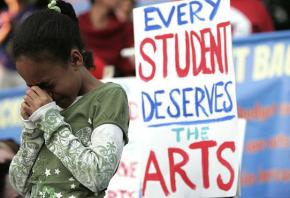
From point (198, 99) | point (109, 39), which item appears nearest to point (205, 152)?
point (198, 99)

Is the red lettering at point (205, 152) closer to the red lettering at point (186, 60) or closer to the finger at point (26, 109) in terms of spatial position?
the red lettering at point (186, 60)

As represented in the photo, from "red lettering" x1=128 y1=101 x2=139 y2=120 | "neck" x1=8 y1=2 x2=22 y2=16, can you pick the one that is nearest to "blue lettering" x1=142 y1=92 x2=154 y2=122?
"red lettering" x1=128 y1=101 x2=139 y2=120

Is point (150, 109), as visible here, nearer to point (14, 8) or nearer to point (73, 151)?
point (73, 151)

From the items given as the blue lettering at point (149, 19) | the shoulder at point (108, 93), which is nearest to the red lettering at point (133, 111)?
the blue lettering at point (149, 19)

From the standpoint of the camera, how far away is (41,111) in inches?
128

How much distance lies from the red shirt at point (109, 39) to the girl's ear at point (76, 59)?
4363mm

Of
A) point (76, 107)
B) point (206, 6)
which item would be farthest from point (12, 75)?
point (76, 107)

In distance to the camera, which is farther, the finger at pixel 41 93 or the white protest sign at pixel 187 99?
the white protest sign at pixel 187 99

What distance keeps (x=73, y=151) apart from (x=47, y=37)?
1.35 feet

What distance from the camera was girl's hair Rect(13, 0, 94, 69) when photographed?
325 cm

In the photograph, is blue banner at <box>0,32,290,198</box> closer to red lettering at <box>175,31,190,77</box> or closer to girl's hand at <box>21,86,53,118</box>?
red lettering at <box>175,31,190,77</box>

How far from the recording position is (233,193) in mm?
4617

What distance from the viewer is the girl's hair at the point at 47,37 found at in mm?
3252

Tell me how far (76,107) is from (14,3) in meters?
5.57
